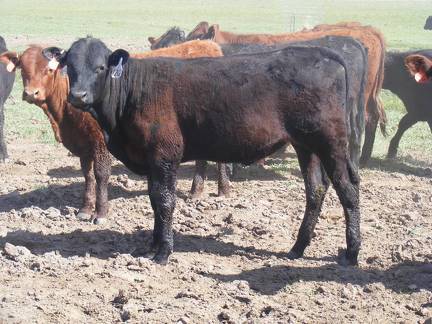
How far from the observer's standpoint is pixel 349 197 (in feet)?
23.2

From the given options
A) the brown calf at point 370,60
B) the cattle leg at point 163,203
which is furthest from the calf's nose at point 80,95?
the brown calf at point 370,60

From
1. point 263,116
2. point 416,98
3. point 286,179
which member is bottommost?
point 286,179

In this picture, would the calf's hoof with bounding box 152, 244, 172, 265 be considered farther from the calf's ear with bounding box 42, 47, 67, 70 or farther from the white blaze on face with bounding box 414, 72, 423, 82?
the white blaze on face with bounding box 414, 72, 423, 82

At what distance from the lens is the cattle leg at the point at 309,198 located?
7.34 m

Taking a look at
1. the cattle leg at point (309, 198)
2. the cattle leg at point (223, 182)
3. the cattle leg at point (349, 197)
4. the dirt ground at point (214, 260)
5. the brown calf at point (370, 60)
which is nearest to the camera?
the dirt ground at point (214, 260)

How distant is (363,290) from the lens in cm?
646

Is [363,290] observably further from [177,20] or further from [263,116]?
[177,20]

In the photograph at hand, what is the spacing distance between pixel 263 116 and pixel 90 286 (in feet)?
6.67

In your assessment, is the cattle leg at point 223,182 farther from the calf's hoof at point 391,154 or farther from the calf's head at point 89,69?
the calf's hoof at point 391,154

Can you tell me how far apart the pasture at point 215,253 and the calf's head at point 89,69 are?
→ 1390 millimetres

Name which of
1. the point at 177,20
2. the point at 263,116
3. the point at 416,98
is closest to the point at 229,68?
the point at 263,116

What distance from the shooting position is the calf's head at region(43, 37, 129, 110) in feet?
22.3

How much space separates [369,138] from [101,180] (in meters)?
4.81

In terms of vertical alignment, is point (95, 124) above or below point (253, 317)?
above
